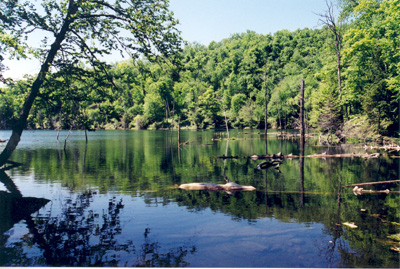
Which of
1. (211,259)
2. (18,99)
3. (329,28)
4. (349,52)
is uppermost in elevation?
(329,28)

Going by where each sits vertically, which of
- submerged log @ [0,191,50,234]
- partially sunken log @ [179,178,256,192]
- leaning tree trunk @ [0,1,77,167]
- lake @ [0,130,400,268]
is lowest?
lake @ [0,130,400,268]

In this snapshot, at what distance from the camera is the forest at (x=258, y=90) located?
11.9 metres

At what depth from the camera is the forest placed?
1185 centimetres

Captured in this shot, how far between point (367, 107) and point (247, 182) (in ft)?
97.2

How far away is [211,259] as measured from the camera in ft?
27.1

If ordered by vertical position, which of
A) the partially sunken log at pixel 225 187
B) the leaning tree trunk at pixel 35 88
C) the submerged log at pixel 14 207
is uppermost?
the leaning tree trunk at pixel 35 88

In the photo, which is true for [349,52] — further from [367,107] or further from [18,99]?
[18,99]

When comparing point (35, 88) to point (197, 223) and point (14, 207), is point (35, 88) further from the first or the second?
point (197, 223)

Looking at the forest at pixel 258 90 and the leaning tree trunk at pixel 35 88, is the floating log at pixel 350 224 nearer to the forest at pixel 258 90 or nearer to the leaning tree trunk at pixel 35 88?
the forest at pixel 258 90

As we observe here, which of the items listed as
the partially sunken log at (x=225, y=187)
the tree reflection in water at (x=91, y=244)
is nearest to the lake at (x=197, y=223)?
the tree reflection in water at (x=91, y=244)

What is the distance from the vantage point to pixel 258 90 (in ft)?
463

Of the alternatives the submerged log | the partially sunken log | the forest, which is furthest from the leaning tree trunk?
the partially sunken log

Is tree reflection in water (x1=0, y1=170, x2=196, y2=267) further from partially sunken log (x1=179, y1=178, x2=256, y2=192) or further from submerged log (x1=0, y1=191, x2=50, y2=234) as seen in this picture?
partially sunken log (x1=179, y1=178, x2=256, y2=192)

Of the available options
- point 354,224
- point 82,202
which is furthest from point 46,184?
point 354,224
